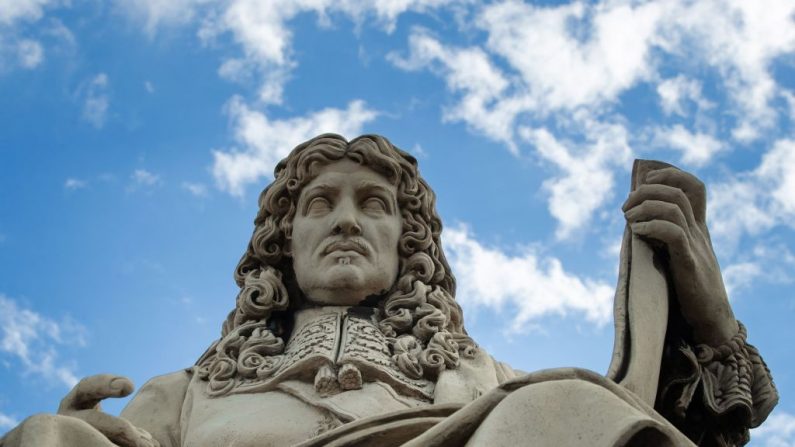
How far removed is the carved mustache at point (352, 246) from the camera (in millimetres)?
10391

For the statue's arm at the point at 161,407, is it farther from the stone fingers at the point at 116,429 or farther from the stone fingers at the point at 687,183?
the stone fingers at the point at 687,183

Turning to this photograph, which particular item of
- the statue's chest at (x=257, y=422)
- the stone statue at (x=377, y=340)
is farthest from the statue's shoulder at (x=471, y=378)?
the statue's chest at (x=257, y=422)

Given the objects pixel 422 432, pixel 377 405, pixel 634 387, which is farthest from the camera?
pixel 377 405

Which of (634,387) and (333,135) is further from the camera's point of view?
(333,135)

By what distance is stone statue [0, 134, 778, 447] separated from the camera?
861 cm

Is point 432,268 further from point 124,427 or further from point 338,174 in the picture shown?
point 124,427

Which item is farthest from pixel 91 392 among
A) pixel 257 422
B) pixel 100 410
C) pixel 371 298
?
pixel 371 298

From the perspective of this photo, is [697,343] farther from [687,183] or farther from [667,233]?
[687,183]

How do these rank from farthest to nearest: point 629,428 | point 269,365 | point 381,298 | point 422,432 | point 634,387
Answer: point 381,298 < point 269,365 < point 634,387 < point 422,432 < point 629,428

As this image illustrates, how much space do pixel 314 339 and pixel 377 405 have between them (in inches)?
34.2

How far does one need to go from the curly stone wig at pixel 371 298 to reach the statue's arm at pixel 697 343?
4.40 ft

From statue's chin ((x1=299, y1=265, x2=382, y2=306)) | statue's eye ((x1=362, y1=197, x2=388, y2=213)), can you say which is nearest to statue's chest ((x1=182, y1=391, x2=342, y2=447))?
statue's chin ((x1=299, y1=265, x2=382, y2=306))

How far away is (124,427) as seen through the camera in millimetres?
8570

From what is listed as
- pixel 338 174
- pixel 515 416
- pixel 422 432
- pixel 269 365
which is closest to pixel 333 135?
pixel 338 174
